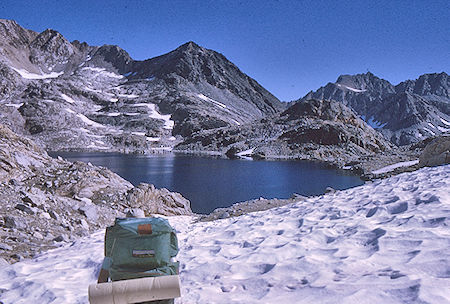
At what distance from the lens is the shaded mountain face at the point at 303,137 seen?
9988 centimetres

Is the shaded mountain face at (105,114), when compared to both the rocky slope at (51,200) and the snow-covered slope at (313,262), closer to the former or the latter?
the rocky slope at (51,200)

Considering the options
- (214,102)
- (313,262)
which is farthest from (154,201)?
(214,102)

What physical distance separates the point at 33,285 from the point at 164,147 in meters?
128

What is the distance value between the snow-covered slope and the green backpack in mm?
1661

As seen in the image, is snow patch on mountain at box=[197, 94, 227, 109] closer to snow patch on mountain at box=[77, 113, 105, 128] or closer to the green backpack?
snow patch on mountain at box=[77, 113, 105, 128]

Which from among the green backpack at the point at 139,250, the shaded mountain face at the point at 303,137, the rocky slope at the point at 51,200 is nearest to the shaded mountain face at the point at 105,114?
the shaded mountain face at the point at 303,137

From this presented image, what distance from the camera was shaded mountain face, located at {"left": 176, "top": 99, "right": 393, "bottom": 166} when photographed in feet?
328

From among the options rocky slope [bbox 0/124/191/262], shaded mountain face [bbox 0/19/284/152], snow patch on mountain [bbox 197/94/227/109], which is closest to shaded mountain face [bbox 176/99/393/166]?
shaded mountain face [bbox 0/19/284/152]

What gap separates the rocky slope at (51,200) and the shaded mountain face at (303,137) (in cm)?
7984

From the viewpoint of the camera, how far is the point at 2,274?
238 inches

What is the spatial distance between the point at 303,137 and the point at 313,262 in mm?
107179

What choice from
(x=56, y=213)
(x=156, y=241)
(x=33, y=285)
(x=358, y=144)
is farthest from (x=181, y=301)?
(x=358, y=144)

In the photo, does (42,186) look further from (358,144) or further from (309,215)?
(358,144)

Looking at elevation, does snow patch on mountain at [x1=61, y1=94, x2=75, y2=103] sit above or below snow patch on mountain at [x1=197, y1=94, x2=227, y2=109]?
below
